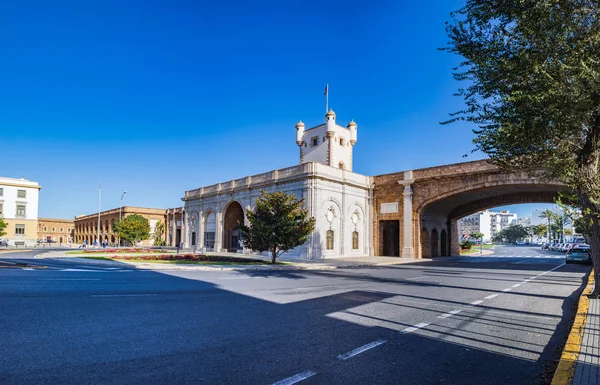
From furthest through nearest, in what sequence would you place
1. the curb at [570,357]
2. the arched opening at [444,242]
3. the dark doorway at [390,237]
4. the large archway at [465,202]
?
the arched opening at [444,242] < the dark doorway at [390,237] < the large archway at [465,202] < the curb at [570,357]

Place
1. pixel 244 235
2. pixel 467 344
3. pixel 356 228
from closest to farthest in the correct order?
pixel 467 344 < pixel 244 235 < pixel 356 228

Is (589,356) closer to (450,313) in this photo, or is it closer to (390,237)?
(450,313)

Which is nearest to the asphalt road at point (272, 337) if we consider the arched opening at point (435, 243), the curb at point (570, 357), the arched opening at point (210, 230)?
the curb at point (570, 357)

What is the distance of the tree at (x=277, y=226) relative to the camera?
2278cm

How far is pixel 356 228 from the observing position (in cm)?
3575

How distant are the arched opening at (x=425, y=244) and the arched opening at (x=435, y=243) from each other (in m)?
1.80

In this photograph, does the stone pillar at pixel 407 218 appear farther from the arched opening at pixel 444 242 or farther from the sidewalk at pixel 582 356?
the sidewalk at pixel 582 356

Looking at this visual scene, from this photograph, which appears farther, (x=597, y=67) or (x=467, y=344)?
(x=597, y=67)

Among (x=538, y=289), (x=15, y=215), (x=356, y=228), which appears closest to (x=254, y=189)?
(x=356, y=228)

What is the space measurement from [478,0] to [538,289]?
383 inches

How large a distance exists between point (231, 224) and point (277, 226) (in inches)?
849

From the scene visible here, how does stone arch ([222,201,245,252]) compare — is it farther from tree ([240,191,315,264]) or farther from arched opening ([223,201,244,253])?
tree ([240,191,315,264])

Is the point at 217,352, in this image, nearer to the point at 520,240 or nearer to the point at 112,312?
the point at 112,312

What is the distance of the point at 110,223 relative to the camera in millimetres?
75312
